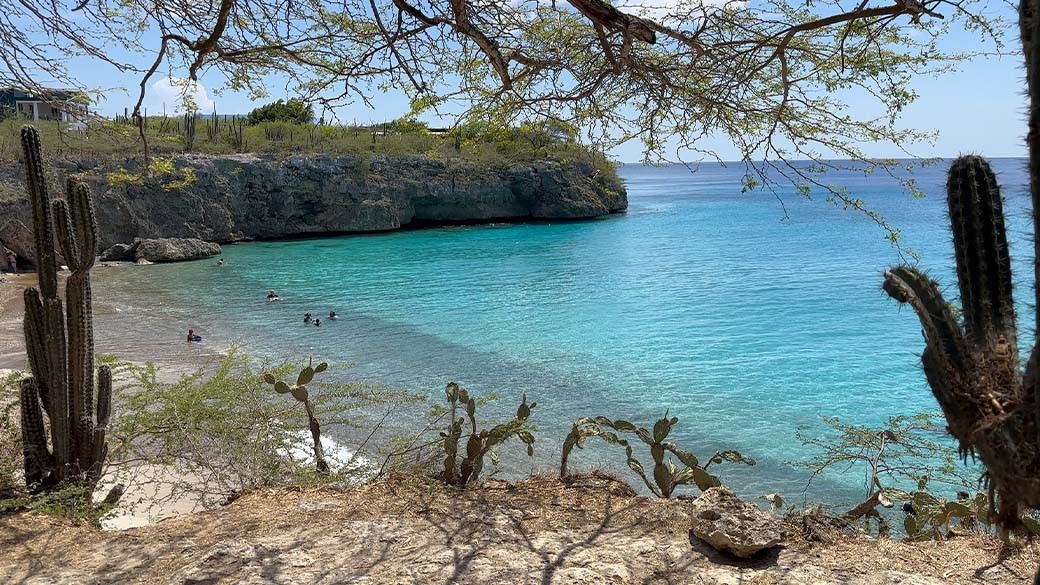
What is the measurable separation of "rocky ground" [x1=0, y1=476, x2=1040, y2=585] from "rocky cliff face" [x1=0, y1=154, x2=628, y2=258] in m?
26.1

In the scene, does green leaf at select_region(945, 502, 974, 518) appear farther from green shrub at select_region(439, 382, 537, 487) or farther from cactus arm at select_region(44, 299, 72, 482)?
cactus arm at select_region(44, 299, 72, 482)

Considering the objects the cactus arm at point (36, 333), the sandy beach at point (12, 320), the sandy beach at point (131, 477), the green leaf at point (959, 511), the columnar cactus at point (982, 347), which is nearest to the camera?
the columnar cactus at point (982, 347)

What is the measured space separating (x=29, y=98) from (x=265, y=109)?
39719 millimetres

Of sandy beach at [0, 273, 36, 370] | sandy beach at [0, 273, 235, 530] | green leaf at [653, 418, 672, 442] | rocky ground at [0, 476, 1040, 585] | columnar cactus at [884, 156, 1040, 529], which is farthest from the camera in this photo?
sandy beach at [0, 273, 36, 370]

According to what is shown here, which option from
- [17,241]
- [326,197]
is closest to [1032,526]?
[17,241]

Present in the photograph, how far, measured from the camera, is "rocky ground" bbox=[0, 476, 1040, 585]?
10.6ft

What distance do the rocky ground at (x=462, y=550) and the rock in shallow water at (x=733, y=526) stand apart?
7 cm

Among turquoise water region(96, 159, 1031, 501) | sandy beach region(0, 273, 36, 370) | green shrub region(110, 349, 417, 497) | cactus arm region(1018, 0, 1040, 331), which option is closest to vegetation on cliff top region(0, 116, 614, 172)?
turquoise water region(96, 159, 1031, 501)

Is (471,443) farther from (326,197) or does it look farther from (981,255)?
(326,197)

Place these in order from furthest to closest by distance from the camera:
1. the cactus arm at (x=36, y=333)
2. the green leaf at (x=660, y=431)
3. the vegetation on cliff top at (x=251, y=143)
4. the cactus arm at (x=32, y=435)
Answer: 1. the vegetation on cliff top at (x=251, y=143)
2. the cactus arm at (x=36, y=333)
3. the cactus arm at (x=32, y=435)
4. the green leaf at (x=660, y=431)

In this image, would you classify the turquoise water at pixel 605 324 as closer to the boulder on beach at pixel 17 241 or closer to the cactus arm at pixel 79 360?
the boulder on beach at pixel 17 241

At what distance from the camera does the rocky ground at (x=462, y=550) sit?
3230mm

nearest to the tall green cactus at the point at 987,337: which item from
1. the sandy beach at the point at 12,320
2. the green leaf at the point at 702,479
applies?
the green leaf at the point at 702,479

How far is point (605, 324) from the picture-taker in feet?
54.7
